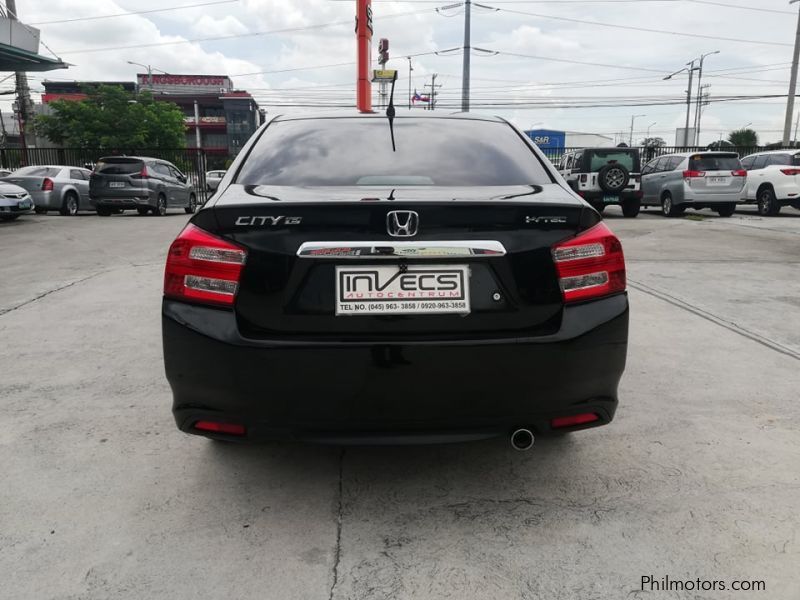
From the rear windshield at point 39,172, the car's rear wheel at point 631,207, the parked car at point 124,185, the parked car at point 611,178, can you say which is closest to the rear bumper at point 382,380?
the parked car at point 611,178

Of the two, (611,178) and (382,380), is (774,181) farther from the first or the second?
(382,380)

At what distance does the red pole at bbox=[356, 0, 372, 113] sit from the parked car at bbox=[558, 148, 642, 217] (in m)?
5.19

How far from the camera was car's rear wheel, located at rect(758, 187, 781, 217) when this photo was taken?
16172mm

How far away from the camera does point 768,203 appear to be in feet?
53.6

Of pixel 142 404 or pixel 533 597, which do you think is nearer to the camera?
pixel 533 597

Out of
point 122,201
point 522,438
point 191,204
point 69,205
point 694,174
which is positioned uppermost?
point 694,174

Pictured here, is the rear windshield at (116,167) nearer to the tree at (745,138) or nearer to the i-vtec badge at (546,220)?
the i-vtec badge at (546,220)

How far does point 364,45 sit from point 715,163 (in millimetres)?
8479

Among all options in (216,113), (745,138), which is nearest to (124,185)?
(745,138)

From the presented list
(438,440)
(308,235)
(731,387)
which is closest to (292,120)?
(308,235)

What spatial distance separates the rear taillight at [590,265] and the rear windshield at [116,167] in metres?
17.2

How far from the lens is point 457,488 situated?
2.65 m

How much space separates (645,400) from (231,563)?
2.40m

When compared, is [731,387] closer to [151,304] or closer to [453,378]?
[453,378]
